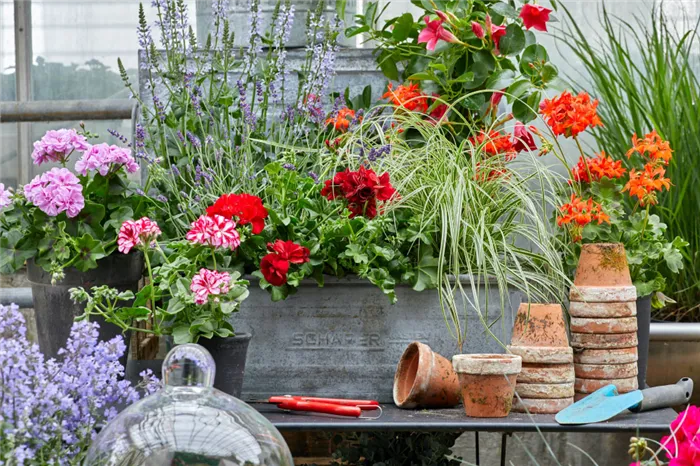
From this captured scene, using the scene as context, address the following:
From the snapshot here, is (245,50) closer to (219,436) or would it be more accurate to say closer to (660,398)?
(660,398)

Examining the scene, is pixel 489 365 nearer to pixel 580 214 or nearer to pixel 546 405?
pixel 546 405

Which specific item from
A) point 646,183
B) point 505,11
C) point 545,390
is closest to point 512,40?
point 505,11

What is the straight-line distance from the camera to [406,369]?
1.58 m

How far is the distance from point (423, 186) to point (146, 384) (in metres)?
0.70

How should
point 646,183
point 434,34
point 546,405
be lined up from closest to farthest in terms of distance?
1. point 546,405
2. point 646,183
3. point 434,34

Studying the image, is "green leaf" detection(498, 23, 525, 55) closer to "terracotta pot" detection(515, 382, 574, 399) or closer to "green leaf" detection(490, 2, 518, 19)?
"green leaf" detection(490, 2, 518, 19)

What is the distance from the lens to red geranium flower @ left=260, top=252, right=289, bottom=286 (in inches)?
58.3

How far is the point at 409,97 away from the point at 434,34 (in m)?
0.15

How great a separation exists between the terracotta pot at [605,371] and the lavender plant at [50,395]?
81cm

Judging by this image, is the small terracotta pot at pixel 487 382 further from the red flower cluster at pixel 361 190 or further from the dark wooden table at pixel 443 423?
the red flower cluster at pixel 361 190

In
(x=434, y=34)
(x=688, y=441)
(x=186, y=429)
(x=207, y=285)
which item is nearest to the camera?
(x=688, y=441)

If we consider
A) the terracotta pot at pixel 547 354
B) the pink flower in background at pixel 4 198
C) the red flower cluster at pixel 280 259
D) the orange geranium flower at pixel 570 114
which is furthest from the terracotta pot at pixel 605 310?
the pink flower in background at pixel 4 198

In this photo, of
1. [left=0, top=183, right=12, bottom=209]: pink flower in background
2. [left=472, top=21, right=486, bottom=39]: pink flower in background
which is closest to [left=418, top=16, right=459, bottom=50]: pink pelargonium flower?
[left=472, top=21, right=486, bottom=39]: pink flower in background

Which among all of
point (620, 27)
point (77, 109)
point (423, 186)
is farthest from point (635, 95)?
point (77, 109)
